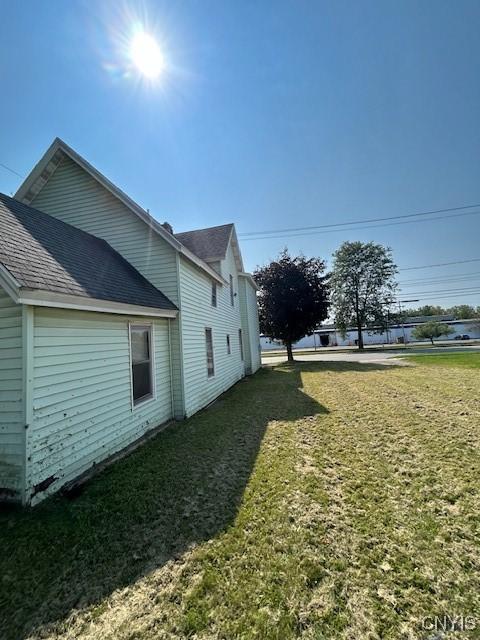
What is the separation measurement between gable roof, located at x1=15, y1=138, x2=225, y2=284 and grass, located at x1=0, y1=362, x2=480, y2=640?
4919 millimetres

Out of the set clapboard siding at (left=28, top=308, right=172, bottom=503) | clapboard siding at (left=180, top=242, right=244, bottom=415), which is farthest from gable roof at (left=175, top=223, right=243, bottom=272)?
clapboard siding at (left=28, top=308, right=172, bottom=503)

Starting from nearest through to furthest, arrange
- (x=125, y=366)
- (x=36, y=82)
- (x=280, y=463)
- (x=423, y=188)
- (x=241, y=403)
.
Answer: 1. (x=280, y=463)
2. (x=125, y=366)
3. (x=36, y=82)
4. (x=241, y=403)
5. (x=423, y=188)

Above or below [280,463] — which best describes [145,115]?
above

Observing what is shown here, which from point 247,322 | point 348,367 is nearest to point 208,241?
point 247,322

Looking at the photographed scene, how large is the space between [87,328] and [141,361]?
1.66m

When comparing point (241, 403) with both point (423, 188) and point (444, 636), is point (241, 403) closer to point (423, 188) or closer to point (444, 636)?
point (444, 636)

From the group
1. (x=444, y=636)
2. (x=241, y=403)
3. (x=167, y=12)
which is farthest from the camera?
(x=241, y=403)

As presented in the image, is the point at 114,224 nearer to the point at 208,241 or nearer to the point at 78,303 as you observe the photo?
the point at 78,303

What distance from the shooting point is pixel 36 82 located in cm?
752

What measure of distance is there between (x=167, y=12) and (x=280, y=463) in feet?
36.5

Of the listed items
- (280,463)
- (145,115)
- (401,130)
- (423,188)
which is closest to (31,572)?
(280,463)

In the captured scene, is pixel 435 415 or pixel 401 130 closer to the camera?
pixel 435 415

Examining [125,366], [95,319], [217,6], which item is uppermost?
[217,6]

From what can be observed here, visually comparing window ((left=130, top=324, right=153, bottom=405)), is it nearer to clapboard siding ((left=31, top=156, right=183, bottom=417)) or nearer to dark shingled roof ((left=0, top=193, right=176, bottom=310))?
dark shingled roof ((left=0, top=193, right=176, bottom=310))
